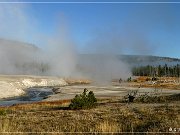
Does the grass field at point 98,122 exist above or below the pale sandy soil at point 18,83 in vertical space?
below

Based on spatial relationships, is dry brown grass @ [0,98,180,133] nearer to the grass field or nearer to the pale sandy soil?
the grass field

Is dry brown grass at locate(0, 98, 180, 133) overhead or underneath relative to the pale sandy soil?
underneath

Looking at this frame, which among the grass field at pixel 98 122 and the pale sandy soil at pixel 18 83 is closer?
the grass field at pixel 98 122

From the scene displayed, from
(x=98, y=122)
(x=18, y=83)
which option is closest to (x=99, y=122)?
(x=98, y=122)

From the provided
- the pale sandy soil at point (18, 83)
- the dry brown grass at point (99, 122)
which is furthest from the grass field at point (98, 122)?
the pale sandy soil at point (18, 83)

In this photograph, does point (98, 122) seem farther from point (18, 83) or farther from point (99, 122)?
point (18, 83)

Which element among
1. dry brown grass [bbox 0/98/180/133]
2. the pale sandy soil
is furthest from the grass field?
the pale sandy soil

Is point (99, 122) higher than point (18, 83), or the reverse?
point (18, 83)

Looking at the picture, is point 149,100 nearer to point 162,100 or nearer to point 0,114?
point 162,100

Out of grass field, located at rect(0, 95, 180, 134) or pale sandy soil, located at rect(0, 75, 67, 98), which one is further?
pale sandy soil, located at rect(0, 75, 67, 98)

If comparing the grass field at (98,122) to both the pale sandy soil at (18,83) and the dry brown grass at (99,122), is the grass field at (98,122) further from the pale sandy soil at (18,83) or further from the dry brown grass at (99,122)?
the pale sandy soil at (18,83)

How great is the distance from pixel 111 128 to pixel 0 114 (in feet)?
45.7

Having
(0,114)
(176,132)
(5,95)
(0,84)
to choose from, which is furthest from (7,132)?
(0,84)

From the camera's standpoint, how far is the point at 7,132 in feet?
50.5
